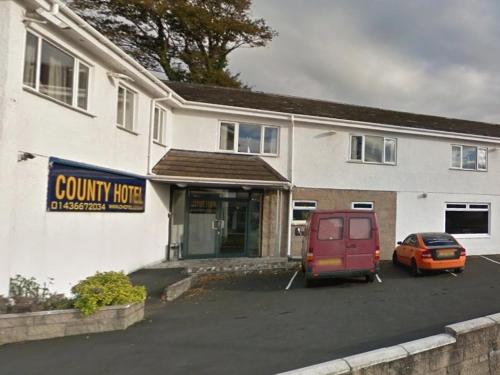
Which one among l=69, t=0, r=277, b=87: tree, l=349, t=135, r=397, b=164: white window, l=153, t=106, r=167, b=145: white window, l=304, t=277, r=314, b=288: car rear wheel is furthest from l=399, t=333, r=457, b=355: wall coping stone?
l=69, t=0, r=277, b=87: tree

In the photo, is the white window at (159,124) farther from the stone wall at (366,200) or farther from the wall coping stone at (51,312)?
the wall coping stone at (51,312)

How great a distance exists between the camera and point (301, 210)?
1323 centimetres

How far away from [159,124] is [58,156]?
5139 mm

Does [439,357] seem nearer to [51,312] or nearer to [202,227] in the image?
[51,312]

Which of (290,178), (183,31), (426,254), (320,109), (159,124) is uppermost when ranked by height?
(183,31)

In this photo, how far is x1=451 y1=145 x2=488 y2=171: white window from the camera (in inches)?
609

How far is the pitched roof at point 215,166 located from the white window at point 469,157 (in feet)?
28.3

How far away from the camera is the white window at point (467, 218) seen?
15.2 meters

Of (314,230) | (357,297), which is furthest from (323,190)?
(357,297)

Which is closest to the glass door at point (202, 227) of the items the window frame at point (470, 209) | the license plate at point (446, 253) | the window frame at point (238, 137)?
the window frame at point (238, 137)

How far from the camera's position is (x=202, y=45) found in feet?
81.9

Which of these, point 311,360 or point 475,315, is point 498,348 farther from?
point 311,360

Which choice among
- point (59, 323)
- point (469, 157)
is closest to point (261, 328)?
point (59, 323)

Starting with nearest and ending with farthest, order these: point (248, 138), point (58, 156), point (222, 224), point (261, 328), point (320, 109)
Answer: point (261, 328) < point (58, 156) < point (222, 224) < point (248, 138) < point (320, 109)
